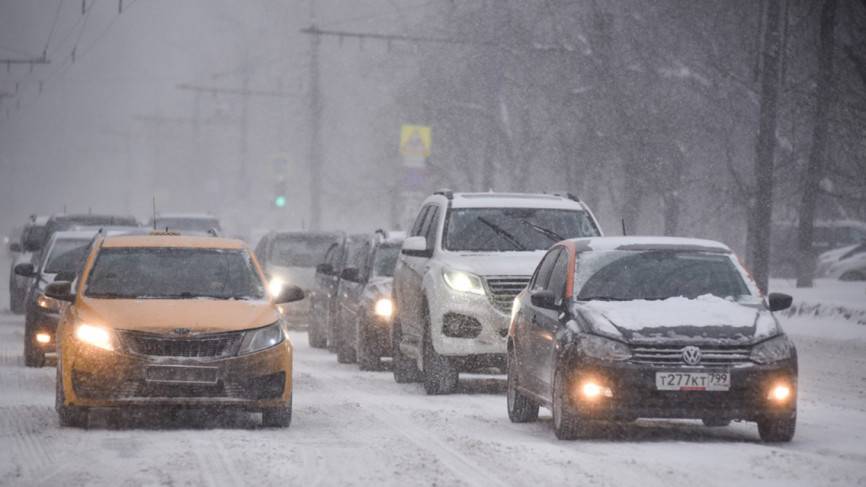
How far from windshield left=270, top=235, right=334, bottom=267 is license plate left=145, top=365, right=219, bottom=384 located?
18477 millimetres

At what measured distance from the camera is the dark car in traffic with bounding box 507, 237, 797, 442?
39.3ft

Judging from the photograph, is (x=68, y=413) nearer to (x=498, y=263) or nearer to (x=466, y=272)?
(x=466, y=272)

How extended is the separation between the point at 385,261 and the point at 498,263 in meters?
5.42

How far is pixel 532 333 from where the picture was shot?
45.1ft

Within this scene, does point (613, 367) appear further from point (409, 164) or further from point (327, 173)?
point (327, 173)

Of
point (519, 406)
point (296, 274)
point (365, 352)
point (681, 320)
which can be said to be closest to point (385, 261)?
point (365, 352)

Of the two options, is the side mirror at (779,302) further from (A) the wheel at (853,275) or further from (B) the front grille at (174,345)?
(A) the wheel at (853,275)

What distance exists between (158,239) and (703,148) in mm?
25703

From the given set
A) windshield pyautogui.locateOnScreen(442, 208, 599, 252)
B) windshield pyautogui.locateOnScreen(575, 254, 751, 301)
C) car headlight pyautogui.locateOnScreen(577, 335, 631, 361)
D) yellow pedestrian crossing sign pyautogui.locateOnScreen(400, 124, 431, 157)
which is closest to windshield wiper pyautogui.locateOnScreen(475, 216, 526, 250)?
windshield pyautogui.locateOnScreen(442, 208, 599, 252)

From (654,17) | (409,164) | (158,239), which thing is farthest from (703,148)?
(158,239)

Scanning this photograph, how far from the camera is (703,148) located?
3931 centimetres

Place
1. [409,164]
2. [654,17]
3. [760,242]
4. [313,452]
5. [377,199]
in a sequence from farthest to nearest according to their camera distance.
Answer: [377,199] < [409,164] < [654,17] < [760,242] < [313,452]

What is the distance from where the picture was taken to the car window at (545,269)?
46.8ft

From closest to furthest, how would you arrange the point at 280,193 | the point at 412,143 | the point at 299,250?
the point at 299,250 → the point at 412,143 → the point at 280,193
